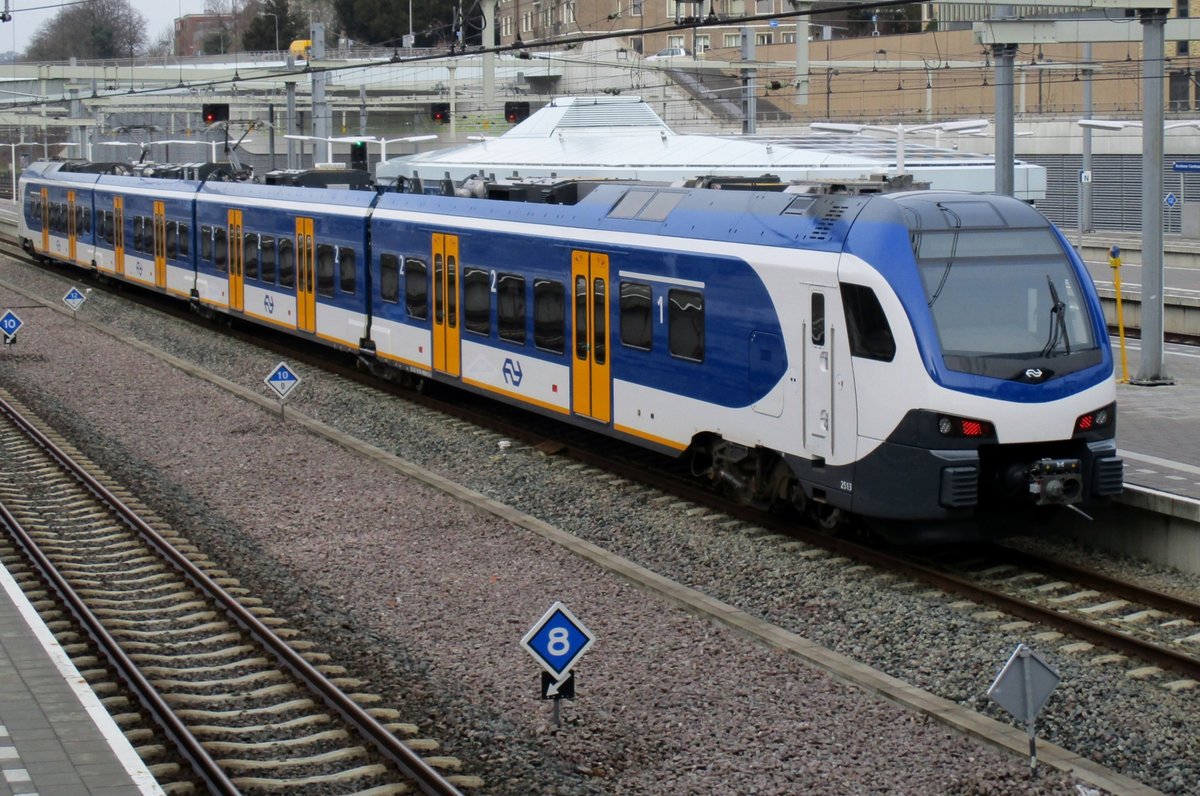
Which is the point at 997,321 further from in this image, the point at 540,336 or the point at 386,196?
the point at 386,196

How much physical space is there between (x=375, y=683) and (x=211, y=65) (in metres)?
78.3

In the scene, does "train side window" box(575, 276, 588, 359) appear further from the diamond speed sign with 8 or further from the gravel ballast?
the diamond speed sign with 8

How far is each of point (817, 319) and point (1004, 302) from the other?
4.86 ft

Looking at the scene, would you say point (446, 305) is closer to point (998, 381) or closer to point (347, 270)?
point (347, 270)

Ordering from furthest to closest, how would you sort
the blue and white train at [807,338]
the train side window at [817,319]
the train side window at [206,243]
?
the train side window at [206,243]
the train side window at [817,319]
the blue and white train at [807,338]

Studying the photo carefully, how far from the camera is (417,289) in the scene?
69.9 ft

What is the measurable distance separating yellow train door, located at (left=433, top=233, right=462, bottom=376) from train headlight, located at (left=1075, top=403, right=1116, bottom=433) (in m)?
9.48

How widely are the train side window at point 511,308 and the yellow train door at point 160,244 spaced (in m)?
16.8

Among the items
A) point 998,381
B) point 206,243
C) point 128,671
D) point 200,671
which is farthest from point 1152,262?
point 206,243

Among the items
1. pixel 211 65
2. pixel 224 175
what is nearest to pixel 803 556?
pixel 224 175

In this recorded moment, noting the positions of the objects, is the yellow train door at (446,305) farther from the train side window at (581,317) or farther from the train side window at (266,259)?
the train side window at (266,259)

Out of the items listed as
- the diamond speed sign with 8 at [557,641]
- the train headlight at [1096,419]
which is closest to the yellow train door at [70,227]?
the train headlight at [1096,419]

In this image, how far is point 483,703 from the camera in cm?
995

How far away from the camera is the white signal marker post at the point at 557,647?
9.42 meters
